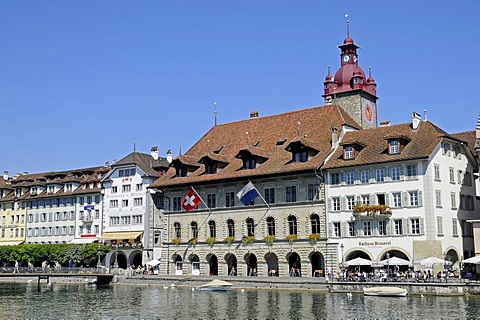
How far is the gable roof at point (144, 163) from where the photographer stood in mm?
87750

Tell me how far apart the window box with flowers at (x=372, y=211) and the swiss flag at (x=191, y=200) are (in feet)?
57.7

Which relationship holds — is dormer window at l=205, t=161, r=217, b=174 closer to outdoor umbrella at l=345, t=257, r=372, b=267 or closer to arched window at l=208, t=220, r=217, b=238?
arched window at l=208, t=220, r=217, b=238

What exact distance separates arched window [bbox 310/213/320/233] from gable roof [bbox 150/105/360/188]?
449 centimetres

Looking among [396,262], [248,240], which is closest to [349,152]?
[396,262]

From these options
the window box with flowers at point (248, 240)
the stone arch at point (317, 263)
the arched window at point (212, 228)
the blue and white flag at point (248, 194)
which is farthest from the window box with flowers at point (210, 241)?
the stone arch at point (317, 263)

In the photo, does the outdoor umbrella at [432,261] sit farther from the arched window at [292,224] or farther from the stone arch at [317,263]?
the arched window at [292,224]

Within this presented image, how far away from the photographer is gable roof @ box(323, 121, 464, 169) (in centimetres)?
5953

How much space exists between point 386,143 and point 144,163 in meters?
37.1

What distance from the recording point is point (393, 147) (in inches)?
2387

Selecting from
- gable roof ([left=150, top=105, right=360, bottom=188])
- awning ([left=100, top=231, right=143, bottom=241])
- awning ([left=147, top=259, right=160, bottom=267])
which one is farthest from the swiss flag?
awning ([left=100, top=231, right=143, bottom=241])

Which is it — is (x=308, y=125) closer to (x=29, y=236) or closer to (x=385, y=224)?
(x=385, y=224)

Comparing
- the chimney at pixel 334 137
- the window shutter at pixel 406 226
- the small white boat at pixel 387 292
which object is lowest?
the small white boat at pixel 387 292

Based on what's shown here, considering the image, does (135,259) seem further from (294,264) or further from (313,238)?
(313,238)

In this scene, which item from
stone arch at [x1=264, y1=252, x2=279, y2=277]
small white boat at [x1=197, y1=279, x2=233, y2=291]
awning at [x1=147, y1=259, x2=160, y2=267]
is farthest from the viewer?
awning at [x1=147, y1=259, x2=160, y2=267]
